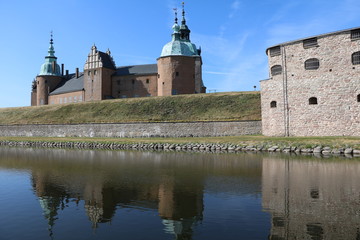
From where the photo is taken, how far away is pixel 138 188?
1105cm

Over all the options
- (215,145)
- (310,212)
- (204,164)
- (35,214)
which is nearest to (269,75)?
(215,145)

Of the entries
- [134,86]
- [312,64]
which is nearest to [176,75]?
[134,86]

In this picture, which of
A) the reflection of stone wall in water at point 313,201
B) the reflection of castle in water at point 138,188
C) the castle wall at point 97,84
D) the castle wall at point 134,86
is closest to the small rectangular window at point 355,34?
the reflection of stone wall in water at point 313,201

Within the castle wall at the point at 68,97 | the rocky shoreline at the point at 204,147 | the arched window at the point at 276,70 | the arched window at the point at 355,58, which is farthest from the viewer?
the castle wall at the point at 68,97

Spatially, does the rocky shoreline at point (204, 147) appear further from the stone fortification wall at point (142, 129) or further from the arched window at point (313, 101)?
the arched window at point (313, 101)

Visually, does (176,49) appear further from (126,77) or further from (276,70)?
(276,70)

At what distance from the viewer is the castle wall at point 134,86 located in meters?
55.0

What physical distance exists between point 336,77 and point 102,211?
2491cm

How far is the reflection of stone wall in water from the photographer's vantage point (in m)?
6.66

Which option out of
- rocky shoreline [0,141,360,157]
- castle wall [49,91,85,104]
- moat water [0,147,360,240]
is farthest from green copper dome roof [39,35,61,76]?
moat water [0,147,360,240]

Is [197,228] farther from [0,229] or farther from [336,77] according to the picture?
[336,77]

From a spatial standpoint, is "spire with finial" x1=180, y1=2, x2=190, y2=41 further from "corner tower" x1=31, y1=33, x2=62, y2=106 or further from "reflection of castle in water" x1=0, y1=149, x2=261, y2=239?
"reflection of castle in water" x1=0, y1=149, x2=261, y2=239

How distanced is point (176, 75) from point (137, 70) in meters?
11.2

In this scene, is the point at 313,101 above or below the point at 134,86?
below
